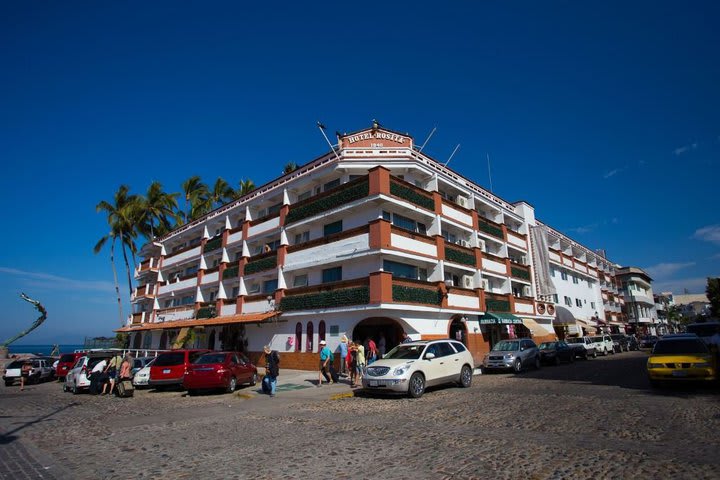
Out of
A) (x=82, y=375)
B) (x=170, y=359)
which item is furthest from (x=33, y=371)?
(x=170, y=359)

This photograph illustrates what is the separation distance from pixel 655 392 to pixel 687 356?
1.67 m

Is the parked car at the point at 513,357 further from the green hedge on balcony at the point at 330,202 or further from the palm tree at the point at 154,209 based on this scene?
the palm tree at the point at 154,209

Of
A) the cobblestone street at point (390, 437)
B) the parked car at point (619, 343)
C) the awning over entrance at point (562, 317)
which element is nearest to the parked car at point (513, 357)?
the cobblestone street at point (390, 437)

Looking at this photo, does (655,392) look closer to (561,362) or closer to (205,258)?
(561,362)

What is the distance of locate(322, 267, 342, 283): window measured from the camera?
2606 cm

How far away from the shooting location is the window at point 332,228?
89.5ft

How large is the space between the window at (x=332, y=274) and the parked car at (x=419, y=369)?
35.3 feet

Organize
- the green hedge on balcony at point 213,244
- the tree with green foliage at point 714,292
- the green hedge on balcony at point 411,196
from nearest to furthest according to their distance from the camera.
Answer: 1. the green hedge on balcony at point 411,196
2. the green hedge on balcony at point 213,244
3. the tree with green foliage at point 714,292

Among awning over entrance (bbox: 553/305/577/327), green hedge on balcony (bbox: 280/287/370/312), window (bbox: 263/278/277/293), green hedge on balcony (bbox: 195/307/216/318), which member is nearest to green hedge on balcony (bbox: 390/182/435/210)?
green hedge on balcony (bbox: 280/287/370/312)

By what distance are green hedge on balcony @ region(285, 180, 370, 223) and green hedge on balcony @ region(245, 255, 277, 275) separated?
3.12m

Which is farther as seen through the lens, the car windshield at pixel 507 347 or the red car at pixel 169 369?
the car windshield at pixel 507 347

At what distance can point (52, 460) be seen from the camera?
7.30m

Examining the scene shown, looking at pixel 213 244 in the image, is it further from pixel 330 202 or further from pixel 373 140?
pixel 373 140

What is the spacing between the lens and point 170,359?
1916 centimetres
